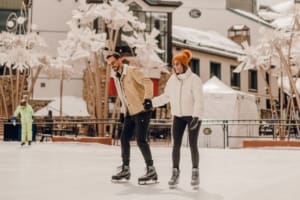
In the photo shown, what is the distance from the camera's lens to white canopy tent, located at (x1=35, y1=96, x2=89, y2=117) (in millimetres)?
26594

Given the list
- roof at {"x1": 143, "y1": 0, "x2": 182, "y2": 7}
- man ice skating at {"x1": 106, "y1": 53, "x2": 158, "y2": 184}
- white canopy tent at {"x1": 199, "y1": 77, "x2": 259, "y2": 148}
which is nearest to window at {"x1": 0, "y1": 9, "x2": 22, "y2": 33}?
roof at {"x1": 143, "y1": 0, "x2": 182, "y2": 7}

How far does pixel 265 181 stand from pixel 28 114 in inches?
406

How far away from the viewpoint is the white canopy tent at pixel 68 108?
26.6 metres

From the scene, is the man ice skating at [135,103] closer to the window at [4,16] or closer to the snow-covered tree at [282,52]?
the snow-covered tree at [282,52]

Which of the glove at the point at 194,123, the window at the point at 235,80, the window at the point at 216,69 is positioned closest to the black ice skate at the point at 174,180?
the glove at the point at 194,123

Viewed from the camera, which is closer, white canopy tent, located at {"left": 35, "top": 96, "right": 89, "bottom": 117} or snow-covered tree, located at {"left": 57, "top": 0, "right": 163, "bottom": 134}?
snow-covered tree, located at {"left": 57, "top": 0, "right": 163, "bottom": 134}

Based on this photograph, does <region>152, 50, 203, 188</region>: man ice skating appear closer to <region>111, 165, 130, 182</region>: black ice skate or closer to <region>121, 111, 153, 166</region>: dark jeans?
<region>121, 111, 153, 166</region>: dark jeans

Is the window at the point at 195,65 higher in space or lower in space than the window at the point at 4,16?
lower

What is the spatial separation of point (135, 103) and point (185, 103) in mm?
635

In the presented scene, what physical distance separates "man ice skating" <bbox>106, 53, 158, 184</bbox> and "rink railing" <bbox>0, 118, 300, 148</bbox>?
10.1 meters

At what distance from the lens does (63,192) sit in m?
5.14

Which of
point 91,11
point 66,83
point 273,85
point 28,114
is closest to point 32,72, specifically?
point 66,83

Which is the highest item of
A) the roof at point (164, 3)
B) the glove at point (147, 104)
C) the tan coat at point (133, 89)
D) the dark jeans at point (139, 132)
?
the roof at point (164, 3)

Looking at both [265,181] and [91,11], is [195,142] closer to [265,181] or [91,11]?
[265,181]
